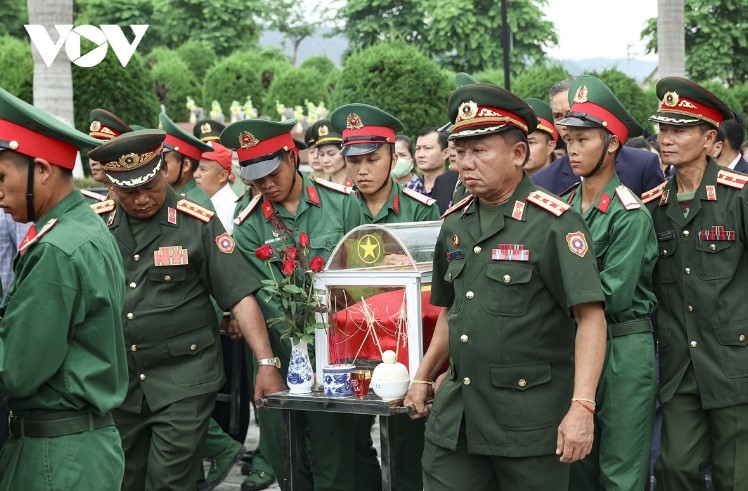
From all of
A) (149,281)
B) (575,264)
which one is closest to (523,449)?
(575,264)

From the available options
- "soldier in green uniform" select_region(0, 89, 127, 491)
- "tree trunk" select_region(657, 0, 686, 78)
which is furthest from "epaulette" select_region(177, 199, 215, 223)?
"tree trunk" select_region(657, 0, 686, 78)

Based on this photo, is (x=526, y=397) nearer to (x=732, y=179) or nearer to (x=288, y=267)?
(x=288, y=267)

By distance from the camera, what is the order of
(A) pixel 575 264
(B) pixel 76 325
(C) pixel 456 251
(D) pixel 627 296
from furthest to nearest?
(D) pixel 627 296
(C) pixel 456 251
(A) pixel 575 264
(B) pixel 76 325

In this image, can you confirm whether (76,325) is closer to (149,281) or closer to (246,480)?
(149,281)

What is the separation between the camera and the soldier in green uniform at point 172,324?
5766 mm

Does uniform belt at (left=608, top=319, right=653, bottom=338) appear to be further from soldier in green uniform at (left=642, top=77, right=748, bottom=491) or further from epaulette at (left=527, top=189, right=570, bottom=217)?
epaulette at (left=527, top=189, right=570, bottom=217)

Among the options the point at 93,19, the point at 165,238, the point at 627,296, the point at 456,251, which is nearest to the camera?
the point at 456,251

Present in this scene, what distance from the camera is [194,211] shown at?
591cm

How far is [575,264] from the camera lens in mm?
4383

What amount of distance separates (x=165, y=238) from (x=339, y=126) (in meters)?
1.69

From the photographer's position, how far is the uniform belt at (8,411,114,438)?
395 centimetres

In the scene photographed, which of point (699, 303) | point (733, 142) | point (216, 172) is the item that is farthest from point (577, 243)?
point (216, 172)

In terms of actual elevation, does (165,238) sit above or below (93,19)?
below

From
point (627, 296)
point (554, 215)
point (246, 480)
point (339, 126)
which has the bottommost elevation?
point (246, 480)
